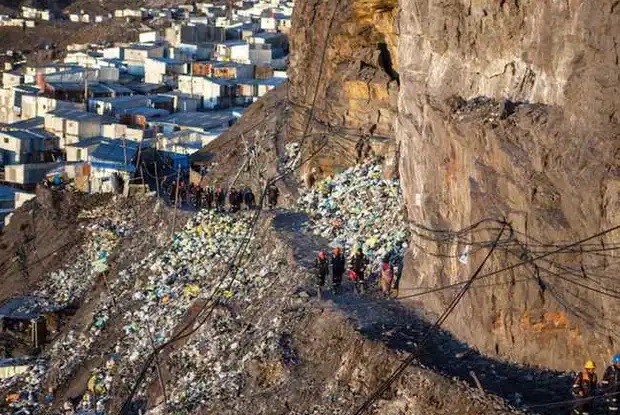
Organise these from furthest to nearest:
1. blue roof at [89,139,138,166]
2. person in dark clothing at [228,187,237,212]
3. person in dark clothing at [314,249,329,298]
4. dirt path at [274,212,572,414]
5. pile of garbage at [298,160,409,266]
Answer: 1. blue roof at [89,139,138,166]
2. person in dark clothing at [228,187,237,212]
3. pile of garbage at [298,160,409,266]
4. person in dark clothing at [314,249,329,298]
5. dirt path at [274,212,572,414]

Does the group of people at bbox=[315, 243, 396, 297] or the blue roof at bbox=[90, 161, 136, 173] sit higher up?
the group of people at bbox=[315, 243, 396, 297]

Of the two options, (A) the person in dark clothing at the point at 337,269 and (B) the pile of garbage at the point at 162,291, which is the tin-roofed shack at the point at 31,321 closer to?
(B) the pile of garbage at the point at 162,291

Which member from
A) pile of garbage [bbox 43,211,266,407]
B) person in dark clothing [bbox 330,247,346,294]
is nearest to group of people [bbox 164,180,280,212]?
pile of garbage [bbox 43,211,266,407]

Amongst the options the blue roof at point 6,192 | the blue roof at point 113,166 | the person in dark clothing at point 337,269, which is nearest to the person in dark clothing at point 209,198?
the blue roof at point 113,166

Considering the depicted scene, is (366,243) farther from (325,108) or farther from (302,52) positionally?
(302,52)

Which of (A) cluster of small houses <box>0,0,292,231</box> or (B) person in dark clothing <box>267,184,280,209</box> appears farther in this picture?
(A) cluster of small houses <box>0,0,292,231</box>

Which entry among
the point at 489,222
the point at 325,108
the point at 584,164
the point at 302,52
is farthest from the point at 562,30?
the point at 302,52

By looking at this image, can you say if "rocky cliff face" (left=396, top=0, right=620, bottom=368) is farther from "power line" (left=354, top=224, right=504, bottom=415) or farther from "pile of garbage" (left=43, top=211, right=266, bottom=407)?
"pile of garbage" (left=43, top=211, right=266, bottom=407)
